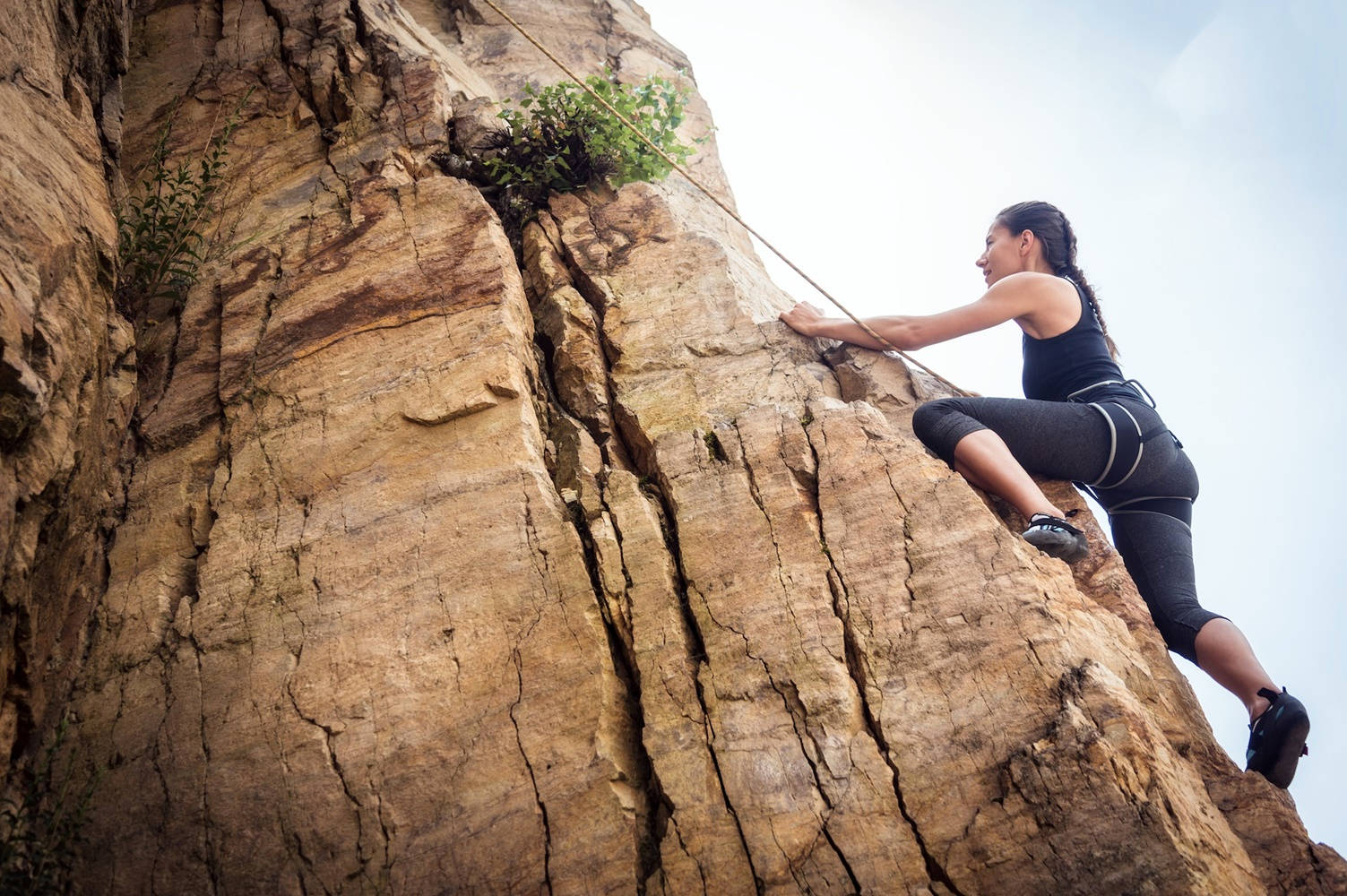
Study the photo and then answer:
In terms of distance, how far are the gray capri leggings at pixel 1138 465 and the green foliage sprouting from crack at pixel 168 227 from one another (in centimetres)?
447

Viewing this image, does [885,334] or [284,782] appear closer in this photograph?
[284,782]

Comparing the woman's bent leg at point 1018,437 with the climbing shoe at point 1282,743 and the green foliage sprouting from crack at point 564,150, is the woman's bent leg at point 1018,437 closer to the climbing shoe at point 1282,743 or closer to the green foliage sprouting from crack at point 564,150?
the climbing shoe at point 1282,743

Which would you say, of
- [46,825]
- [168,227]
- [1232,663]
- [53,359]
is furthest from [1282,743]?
[168,227]

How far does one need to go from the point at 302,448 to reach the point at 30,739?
5.65 feet

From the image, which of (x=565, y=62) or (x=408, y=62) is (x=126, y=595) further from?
(x=565, y=62)

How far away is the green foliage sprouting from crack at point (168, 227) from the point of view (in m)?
5.68

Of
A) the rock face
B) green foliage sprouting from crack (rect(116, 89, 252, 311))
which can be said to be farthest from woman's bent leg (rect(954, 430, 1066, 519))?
green foliage sprouting from crack (rect(116, 89, 252, 311))

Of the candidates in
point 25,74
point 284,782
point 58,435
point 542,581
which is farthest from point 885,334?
point 25,74

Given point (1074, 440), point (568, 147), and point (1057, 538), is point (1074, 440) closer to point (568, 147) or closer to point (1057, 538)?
point (1057, 538)

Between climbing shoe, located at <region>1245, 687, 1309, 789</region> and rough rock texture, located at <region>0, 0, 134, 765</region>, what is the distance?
5.08m

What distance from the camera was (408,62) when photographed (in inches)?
276

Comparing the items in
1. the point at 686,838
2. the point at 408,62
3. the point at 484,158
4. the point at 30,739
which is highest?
the point at 408,62

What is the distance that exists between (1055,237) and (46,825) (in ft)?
18.8

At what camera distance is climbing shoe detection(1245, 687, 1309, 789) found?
3.91 meters
